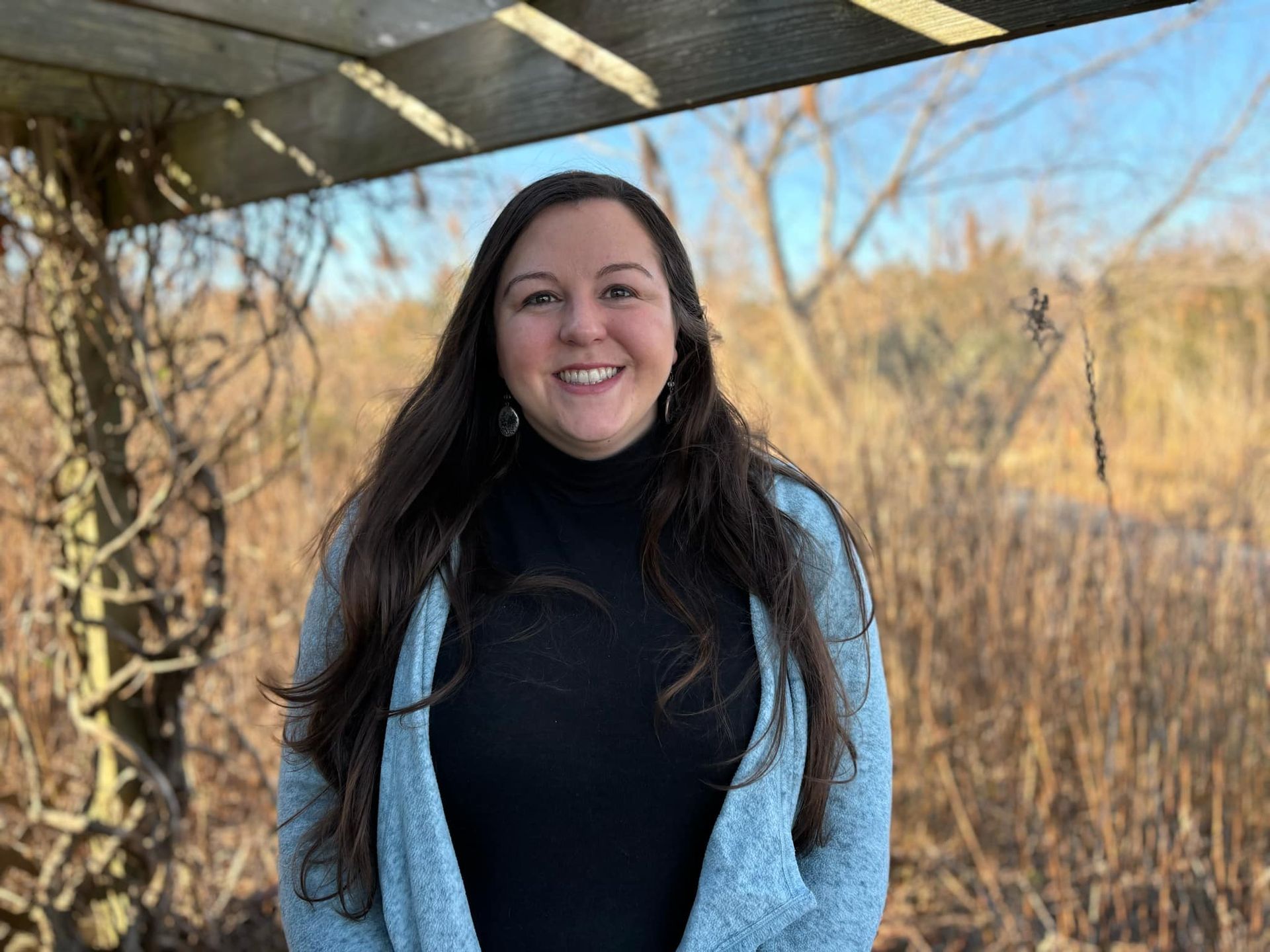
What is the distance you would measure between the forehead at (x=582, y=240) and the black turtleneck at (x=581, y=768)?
0.45m

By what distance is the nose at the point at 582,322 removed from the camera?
4.34 feet

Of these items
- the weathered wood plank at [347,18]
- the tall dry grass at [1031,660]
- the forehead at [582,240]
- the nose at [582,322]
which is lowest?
the tall dry grass at [1031,660]

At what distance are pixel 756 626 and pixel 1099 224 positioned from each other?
5.51 m

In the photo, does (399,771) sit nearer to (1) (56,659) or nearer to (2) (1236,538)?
(1) (56,659)

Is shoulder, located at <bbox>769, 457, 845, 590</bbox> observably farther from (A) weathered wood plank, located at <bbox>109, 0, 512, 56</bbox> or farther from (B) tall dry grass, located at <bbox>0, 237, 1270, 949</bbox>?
(B) tall dry grass, located at <bbox>0, 237, 1270, 949</bbox>

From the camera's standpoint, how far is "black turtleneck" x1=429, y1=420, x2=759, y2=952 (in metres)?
1.26

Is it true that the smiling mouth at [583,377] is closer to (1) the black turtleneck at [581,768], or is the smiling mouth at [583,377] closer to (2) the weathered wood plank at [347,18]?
(1) the black turtleneck at [581,768]

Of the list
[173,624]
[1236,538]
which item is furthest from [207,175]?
[1236,538]

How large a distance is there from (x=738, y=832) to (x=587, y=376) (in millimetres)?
607

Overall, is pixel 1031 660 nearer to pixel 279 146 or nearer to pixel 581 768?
pixel 581 768

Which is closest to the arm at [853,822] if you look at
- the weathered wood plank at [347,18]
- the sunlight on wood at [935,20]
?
the sunlight on wood at [935,20]

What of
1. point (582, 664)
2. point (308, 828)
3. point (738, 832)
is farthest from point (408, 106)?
point (738, 832)

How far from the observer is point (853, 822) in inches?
53.1

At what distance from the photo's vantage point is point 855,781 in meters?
1.36
